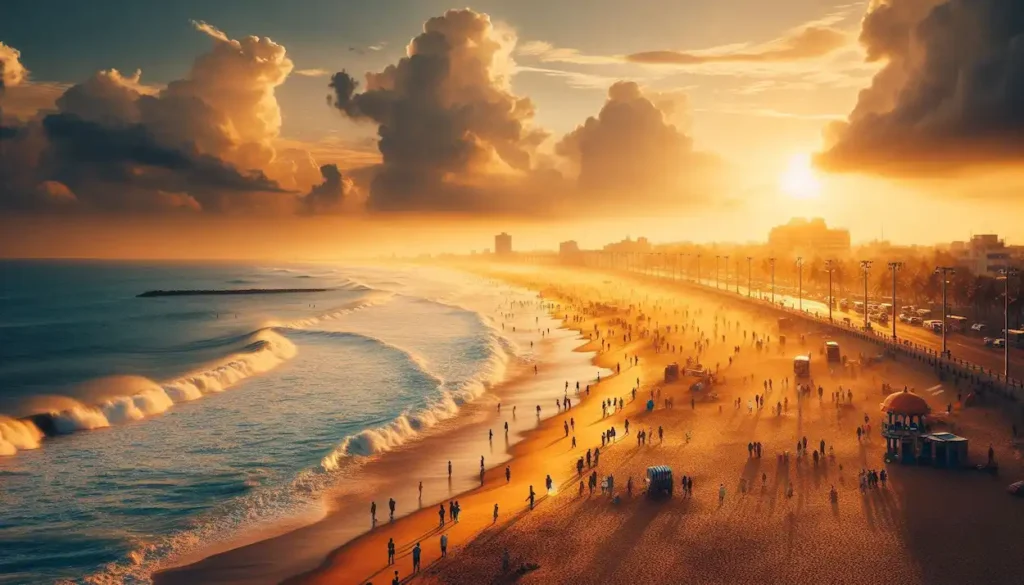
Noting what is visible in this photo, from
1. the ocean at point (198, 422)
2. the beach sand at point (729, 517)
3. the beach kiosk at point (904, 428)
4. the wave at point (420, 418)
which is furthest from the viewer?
the wave at point (420, 418)

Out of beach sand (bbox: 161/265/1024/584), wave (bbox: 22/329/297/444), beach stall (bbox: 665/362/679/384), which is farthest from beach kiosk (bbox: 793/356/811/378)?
wave (bbox: 22/329/297/444)

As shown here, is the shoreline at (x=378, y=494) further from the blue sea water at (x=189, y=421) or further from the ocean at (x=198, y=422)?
the blue sea water at (x=189, y=421)

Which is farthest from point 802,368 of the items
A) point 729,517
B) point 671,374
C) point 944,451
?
point 729,517

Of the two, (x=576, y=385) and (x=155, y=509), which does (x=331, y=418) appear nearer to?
(x=155, y=509)

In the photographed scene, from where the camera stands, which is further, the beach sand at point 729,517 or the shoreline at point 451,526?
the shoreline at point 451,526

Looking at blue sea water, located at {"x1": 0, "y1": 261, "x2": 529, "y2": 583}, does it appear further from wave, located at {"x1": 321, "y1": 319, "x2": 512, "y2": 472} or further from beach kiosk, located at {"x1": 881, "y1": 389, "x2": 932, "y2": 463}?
beach kiosk, located at {"x1": 881, "y1": 389, "x2": 932, "y2": 463}

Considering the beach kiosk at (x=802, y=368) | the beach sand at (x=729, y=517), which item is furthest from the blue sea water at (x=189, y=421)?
the beach kiosk at (x=802, y=368)

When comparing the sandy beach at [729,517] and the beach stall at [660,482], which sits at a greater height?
the beach stall at [660,482]
